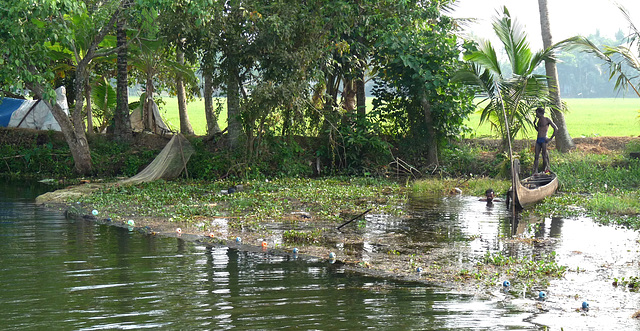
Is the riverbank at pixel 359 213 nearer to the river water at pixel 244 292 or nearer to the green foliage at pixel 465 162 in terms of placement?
the river water at pixel 244 292

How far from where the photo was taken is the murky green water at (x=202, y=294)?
4984mm

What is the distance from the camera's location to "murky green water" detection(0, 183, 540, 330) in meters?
4.98

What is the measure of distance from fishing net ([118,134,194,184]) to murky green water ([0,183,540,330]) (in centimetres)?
547

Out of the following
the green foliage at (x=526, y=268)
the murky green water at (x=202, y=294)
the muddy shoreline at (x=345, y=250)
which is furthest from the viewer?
the muddy shoreline at (x=345, y=250)

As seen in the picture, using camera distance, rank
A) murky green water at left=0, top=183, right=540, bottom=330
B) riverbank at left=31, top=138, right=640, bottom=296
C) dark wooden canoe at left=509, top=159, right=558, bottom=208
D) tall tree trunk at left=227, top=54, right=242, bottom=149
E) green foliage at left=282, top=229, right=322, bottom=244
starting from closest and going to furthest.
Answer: murky green water at left=0, top=183, right=540, bottom=330
riverbank at left=31, top=138, right=640, bottom=296
green foliage at left=282, top=229, right=322, bottom=244
dark wooden canoe at left=509, top=159, right=558, bottom=208
tall tree trunk at left=227, top=54, right=242, bottom=149

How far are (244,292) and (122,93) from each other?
10742mm

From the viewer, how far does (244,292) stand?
579cm

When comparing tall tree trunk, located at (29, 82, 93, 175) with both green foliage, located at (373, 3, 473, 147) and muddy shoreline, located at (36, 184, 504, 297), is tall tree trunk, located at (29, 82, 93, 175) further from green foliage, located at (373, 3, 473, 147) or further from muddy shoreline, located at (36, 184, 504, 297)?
green foliage, located at (373, 3, 473, 147)

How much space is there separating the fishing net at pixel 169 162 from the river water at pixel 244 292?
4.93 meters

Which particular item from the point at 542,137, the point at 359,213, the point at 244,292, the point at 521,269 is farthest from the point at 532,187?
the point at 244,292

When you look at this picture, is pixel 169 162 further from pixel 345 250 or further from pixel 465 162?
pixel 465 162

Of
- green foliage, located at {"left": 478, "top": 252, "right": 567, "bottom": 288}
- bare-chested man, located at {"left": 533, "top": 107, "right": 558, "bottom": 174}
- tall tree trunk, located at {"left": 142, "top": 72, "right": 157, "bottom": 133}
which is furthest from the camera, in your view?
tall tree trunk, located at {"left": 142, "top": 72, "right": 157, "bottom": 133}

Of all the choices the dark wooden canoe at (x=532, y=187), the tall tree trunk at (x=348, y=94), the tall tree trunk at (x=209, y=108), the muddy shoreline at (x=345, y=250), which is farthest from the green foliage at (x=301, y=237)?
the tall tree trunk at (x=348, y=94)

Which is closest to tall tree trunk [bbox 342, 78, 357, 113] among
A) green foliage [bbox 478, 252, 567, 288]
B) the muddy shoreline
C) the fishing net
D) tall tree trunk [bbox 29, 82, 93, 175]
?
the fishing net
